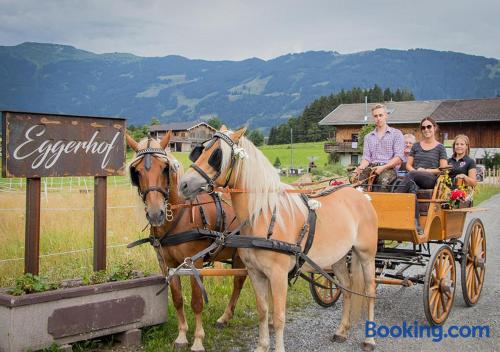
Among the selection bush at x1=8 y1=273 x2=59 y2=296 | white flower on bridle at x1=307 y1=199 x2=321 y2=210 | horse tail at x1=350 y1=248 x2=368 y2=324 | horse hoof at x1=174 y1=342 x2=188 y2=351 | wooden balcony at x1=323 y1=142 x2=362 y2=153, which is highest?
wooden balcony at x1=323 y1=142 x2=362 y2=153

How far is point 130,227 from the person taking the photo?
401 inches

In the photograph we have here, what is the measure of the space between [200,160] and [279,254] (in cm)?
116

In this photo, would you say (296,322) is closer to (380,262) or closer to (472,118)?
(380,262)

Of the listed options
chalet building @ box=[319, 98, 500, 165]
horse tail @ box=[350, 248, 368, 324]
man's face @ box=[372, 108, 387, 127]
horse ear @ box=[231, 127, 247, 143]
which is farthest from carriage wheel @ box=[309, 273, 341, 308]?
chalet building @ box=[319, 98, 500, 165]

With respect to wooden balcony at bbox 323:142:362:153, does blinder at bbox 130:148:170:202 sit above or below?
below

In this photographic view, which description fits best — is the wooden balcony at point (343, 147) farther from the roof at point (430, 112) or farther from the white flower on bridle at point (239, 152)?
the white flower on bridle at point (239, 152)

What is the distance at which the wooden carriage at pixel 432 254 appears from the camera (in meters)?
5.75

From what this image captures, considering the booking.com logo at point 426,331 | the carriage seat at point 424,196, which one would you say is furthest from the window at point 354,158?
the booking.com logo at point 426,331

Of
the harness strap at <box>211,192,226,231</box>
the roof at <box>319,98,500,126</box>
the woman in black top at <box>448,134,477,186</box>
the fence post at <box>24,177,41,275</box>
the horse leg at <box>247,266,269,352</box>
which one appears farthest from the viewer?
the roof at <box>319,98,500,126</box>

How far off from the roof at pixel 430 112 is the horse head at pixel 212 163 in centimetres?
4333

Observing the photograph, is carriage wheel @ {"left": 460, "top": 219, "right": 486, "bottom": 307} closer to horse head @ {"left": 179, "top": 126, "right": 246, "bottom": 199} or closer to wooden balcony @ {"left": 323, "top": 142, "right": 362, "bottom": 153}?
horse head @ {"left": 179, "top": 126, "right": 246, "bottom": 199}

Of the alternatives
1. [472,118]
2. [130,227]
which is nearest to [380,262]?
[130,227]

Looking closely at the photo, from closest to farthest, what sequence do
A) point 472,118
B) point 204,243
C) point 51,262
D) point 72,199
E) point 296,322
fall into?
point 204,243
point 296,322
point 51,262
point 72,199
point 472,118

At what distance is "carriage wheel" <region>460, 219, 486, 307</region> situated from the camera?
21.2ft
